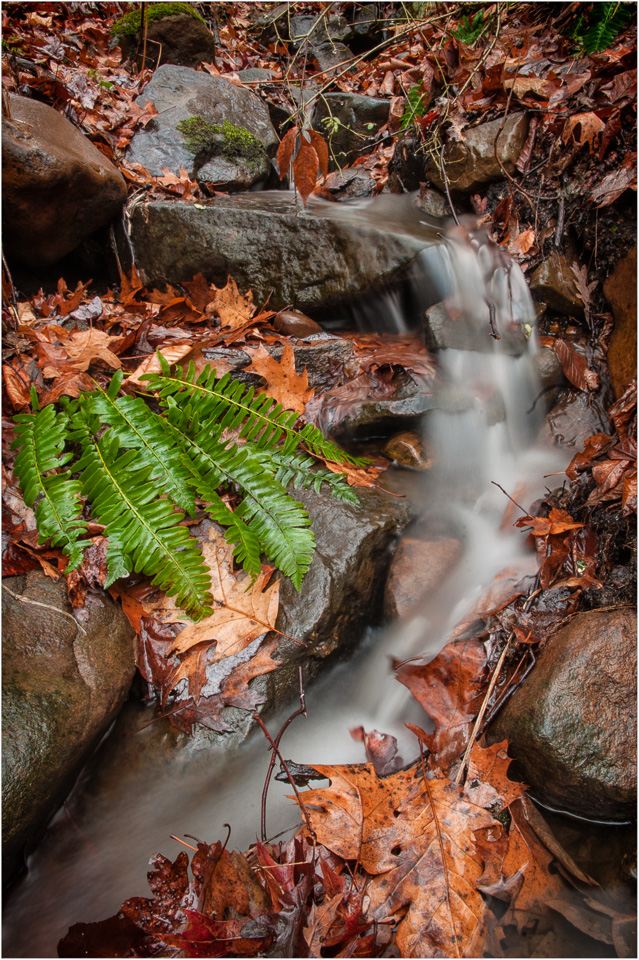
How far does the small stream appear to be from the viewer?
185 centimetres

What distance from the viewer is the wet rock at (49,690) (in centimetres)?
172

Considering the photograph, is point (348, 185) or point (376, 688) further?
point (348, 185)

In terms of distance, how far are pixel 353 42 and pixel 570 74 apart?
5.61m

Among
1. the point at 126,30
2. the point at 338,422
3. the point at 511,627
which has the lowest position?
the point at 511,627

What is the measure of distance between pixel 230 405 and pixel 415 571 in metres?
1.43

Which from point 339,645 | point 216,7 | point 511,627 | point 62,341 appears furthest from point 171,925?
point 216,7

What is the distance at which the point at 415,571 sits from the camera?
283 cm

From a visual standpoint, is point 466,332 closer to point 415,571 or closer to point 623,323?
point 623,323

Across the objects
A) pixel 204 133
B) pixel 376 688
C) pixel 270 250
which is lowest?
pixel 376 688

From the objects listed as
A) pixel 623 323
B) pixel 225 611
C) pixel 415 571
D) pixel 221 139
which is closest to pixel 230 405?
pixel 225 611

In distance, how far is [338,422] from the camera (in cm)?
336

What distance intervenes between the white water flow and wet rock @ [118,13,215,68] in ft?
11.1

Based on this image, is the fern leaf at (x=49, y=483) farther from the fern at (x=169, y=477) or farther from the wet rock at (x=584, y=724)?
the wet rock at (x=584, y=724)

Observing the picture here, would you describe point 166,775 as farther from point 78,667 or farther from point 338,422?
point 338,422
